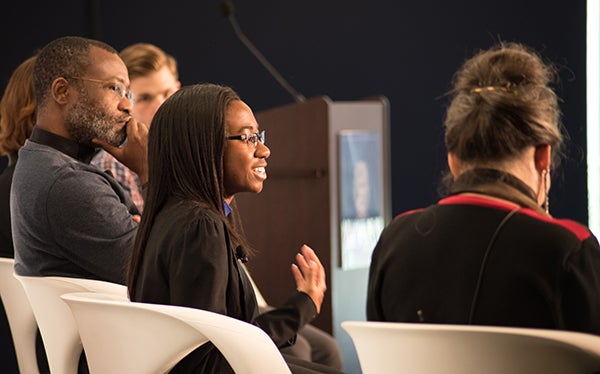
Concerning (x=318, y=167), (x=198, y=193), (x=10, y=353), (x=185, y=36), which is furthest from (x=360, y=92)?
(x=198, y=193)

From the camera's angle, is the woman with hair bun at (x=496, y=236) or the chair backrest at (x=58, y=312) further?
the chair backrest at (x=58, y=312)

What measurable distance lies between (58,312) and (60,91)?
0.74 m

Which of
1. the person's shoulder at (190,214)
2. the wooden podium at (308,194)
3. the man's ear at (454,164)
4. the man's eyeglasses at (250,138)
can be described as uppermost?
the man's eyeglasses at (250,138)

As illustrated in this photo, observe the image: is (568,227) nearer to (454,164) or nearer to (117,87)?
(454,164)

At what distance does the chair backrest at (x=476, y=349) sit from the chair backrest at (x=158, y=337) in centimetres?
27

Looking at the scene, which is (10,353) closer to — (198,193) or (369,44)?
(369,44)

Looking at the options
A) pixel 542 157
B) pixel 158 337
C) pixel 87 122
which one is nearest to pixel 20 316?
pixel 87 122

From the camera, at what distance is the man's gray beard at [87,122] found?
96.5 inches

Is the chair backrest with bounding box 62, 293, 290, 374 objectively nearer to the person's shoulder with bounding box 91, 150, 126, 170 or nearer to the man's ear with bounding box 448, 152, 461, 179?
the man's ear with bounding box 448, 152, 461, 179

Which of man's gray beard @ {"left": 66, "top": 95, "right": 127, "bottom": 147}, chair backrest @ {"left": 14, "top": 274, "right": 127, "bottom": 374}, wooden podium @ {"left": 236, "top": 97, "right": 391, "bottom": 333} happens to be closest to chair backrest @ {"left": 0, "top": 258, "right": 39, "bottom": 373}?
chair backrest @ {"left": 14, "top": 274, "right": 127, "bottom": 374}

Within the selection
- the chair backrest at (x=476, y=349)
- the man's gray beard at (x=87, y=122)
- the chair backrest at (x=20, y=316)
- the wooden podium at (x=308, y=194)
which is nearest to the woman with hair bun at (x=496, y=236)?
the chair backrest at (x=476, y=349)

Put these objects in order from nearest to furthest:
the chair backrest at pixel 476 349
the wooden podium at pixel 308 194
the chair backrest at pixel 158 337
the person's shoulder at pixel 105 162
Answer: the chair backrest at pixel 476 349, the chair backrest at pixel 158 337, the person's shoulder at pixel 105 162, the wooden podium at pixel 308 194

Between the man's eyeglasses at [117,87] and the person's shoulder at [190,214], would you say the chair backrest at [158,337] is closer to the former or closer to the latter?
the person's shoulder at [190,214]

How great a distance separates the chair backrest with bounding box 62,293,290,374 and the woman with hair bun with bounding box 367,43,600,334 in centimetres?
30
